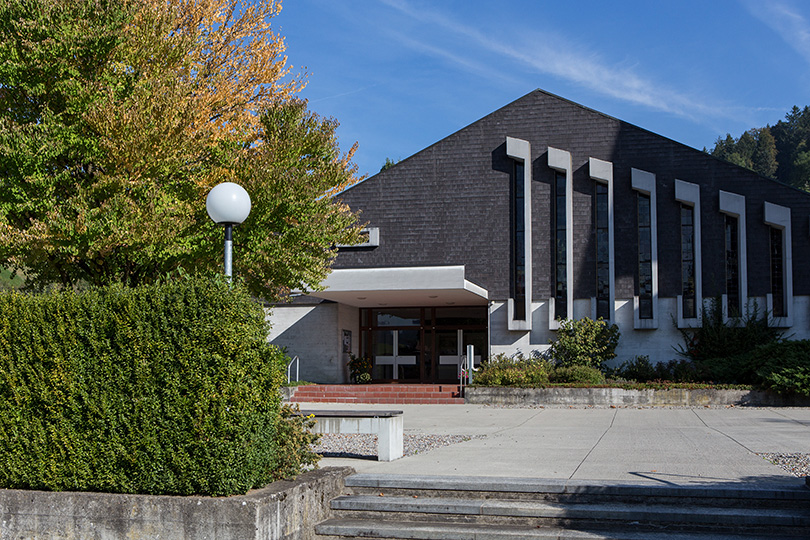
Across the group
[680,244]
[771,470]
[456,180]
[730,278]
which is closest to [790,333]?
[730,278]

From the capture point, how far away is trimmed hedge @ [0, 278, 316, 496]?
20.7ft

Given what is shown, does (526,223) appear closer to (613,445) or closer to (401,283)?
(401,283)

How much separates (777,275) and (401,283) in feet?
40.0

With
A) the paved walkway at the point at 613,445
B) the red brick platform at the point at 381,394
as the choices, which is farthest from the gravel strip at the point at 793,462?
the red brick platform at the point at 381,394

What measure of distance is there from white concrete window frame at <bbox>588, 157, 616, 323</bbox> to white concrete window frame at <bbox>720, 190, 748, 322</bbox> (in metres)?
3.43

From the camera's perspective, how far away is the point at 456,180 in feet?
88.3

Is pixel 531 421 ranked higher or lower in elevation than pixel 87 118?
lower

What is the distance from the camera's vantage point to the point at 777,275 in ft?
79.4

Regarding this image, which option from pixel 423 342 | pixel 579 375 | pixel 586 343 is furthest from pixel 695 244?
pixel 423 342

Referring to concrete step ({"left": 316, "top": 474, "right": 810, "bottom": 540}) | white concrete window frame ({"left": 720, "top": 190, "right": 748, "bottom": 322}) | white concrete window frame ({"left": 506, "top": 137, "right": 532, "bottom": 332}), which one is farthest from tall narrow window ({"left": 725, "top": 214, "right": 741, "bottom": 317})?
concrete step ({"left": 316, "top": 474, "right": 810, "bottom": 540})

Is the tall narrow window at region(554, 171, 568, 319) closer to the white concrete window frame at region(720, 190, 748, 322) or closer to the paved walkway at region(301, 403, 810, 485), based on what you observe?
the white concrete window frame at region(720, 190, 748, 322)

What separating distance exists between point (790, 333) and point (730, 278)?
2468mm

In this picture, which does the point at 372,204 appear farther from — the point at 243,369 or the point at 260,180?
the point at 243,369

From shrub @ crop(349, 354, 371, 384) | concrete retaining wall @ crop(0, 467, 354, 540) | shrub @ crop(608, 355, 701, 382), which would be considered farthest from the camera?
shrub @ crop(349, 354, 371, 384)
